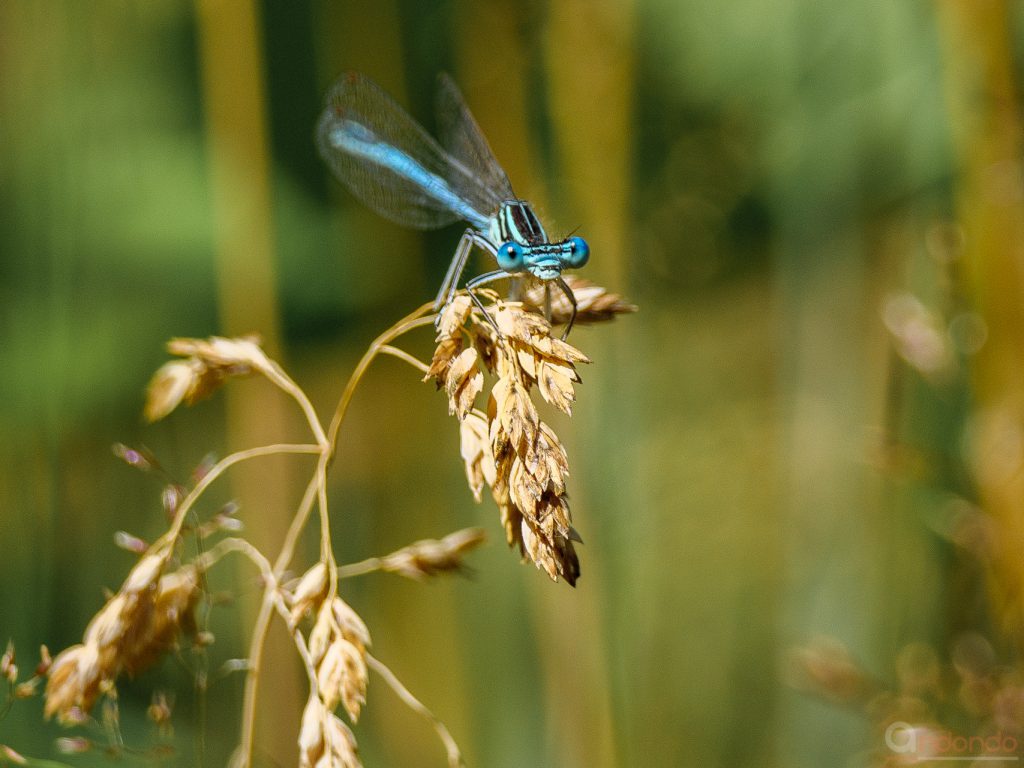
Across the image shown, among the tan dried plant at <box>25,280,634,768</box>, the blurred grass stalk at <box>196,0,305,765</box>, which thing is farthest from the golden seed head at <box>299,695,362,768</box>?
the blurred grass stalk at <box>196,0,305,765</box>

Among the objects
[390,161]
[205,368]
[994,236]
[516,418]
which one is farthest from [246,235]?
[994,236]

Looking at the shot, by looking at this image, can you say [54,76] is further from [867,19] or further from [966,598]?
[966,598]

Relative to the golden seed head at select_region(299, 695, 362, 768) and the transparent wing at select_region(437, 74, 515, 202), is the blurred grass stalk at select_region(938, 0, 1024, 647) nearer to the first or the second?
the transparent wing at select_region(437, 74, 515, 202)

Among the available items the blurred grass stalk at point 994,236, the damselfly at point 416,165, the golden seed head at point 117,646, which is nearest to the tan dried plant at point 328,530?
the golden seed head at point 117,646

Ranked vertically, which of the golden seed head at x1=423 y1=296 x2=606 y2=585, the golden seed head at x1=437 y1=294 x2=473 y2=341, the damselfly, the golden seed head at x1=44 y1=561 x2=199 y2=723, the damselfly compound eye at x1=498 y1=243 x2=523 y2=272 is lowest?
the golden seed head at x1=44 y1=561 x2=199 y2=723

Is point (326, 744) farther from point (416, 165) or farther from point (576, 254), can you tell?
point (416, 165)

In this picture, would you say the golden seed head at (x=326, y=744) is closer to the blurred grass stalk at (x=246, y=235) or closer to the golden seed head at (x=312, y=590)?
the golden seed head at (x=312, y=590)

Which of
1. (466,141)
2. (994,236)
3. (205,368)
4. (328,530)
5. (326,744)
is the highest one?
(466,141)
